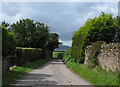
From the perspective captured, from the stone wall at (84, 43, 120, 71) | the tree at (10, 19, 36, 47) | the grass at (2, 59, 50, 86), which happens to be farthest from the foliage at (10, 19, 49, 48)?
the stone wall at (84, 43, 120, 71)

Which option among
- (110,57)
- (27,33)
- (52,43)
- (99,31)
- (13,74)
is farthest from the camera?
(52,43)

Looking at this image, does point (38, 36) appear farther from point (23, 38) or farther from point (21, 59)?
point (21, 59)

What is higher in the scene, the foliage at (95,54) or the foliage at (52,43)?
the foliage at (52,43)

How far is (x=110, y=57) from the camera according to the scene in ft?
38.1

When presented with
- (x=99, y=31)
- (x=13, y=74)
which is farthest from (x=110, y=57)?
(x=99, y=31)

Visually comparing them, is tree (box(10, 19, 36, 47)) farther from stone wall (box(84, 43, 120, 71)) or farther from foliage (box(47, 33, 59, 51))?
foliage (box(47, 33, 59, 51))

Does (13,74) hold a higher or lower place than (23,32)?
lower

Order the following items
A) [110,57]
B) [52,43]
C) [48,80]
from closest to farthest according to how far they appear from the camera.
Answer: [48,80] → [110,57] → [52,43]

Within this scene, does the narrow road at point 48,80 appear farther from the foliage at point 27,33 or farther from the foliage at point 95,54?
the foliage at point 27,33

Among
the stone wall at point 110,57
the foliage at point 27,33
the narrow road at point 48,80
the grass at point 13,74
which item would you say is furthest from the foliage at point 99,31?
the foliage at point 27,33

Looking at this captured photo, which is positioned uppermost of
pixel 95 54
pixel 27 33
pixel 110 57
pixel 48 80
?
pixel 27 33

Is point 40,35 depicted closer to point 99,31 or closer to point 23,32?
point 23,32

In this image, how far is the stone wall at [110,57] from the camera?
10320 millimetres

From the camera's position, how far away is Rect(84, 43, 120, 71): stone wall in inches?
406
